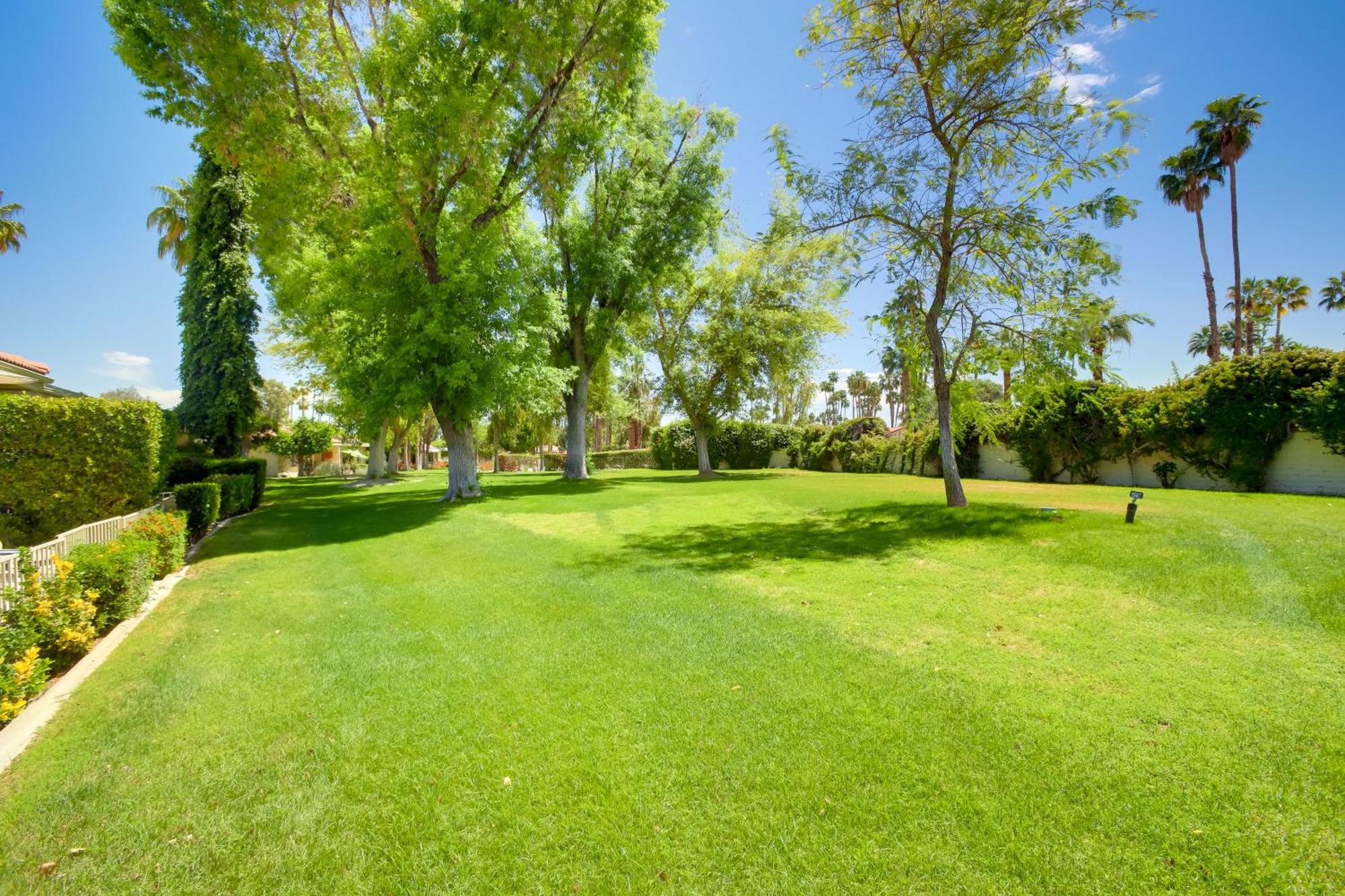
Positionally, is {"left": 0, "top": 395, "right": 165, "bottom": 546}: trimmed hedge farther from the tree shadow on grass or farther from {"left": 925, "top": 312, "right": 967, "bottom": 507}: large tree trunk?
{"left": 925, "top": 312, "right": 967, "bottom": 507}: large tree trunk

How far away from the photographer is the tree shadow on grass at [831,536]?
908 centimetres

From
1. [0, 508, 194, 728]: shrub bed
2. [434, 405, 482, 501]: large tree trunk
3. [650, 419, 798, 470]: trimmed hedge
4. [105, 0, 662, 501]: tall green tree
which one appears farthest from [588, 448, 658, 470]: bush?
[0, 508, 194, 728]: shrub bed

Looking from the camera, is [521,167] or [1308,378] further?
[521,167]

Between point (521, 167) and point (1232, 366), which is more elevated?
point (521, 167)

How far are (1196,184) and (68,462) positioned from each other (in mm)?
46366

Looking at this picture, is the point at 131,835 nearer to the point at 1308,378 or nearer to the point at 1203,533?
the point at 1203,533

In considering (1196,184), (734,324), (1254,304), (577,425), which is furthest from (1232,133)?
(577,425)

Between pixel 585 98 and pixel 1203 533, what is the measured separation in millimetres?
19522

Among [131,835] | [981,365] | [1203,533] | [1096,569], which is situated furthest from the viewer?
[981,365]

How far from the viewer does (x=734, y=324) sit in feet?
93.6

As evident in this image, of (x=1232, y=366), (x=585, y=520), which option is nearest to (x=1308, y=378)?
(x=1232, y=366)

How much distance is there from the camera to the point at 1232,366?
16.1m

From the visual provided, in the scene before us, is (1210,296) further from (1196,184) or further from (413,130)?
(413,130)

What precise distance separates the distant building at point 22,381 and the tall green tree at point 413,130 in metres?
6.25
